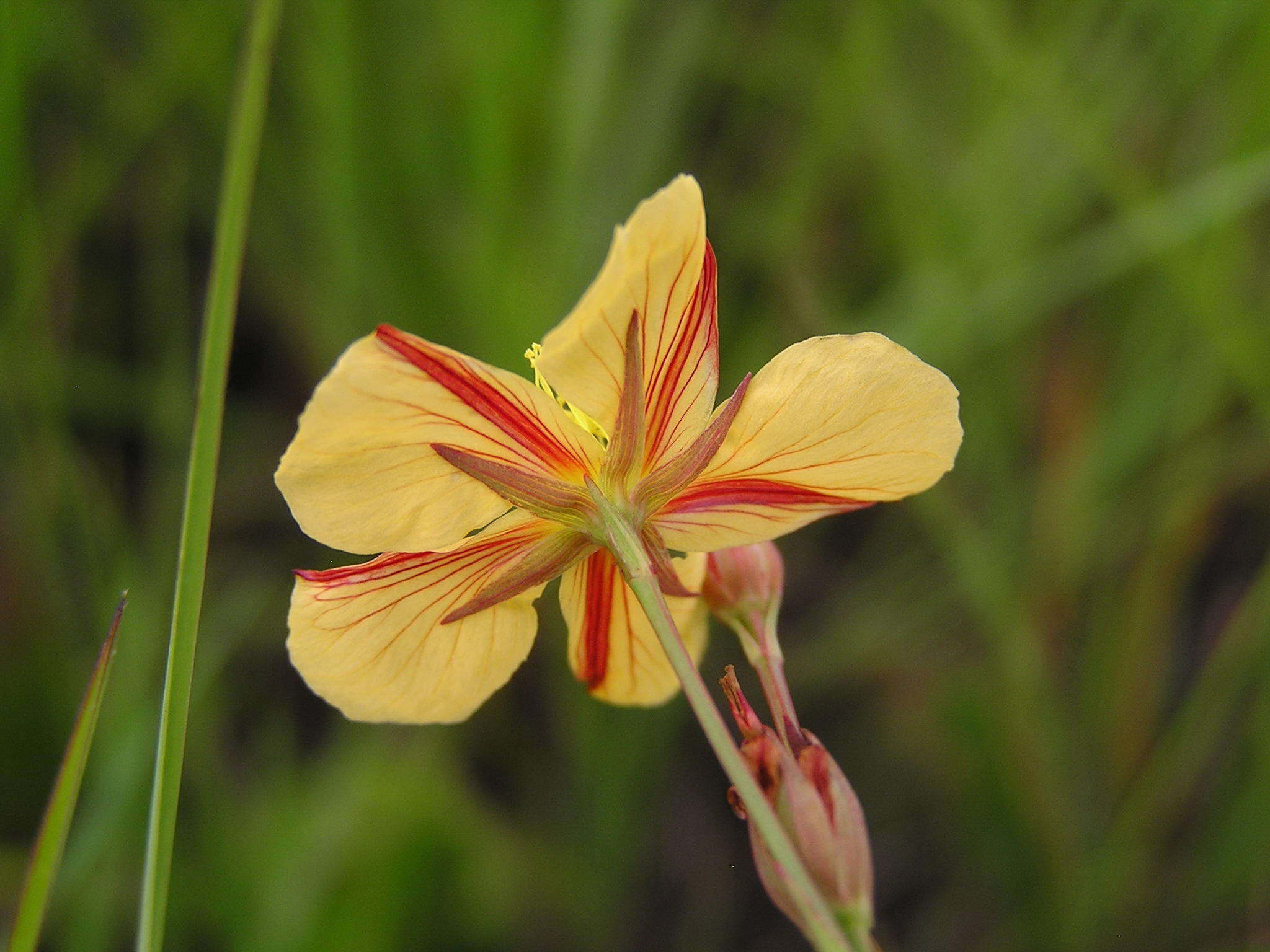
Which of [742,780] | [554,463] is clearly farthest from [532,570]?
[742,780]

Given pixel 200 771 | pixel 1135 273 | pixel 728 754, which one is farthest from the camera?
pixel 1135 273

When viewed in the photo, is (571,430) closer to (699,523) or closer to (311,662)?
(699,523)

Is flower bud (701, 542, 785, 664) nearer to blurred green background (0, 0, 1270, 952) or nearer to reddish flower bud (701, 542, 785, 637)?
reddish flower bud (701, 542, 785, 637)

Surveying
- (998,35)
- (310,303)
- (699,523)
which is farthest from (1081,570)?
(310,303)

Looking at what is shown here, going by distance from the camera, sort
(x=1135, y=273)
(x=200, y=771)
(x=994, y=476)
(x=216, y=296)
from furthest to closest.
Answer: (x=1135, y=273) → (x=994, y=476) → (x=200, y=771) → (x=216, y=296)

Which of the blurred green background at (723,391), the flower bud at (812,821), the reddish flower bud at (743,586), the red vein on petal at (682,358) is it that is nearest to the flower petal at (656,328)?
the red vein on petal at (682,358)

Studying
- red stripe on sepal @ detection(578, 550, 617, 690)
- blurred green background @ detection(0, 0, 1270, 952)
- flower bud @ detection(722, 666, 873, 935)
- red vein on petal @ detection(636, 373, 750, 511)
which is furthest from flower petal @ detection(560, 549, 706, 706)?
blurred green background @ detection(0, 0, 1270, 952)

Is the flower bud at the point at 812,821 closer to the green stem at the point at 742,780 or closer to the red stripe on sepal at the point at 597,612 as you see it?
the green stem at the point at 742,780
